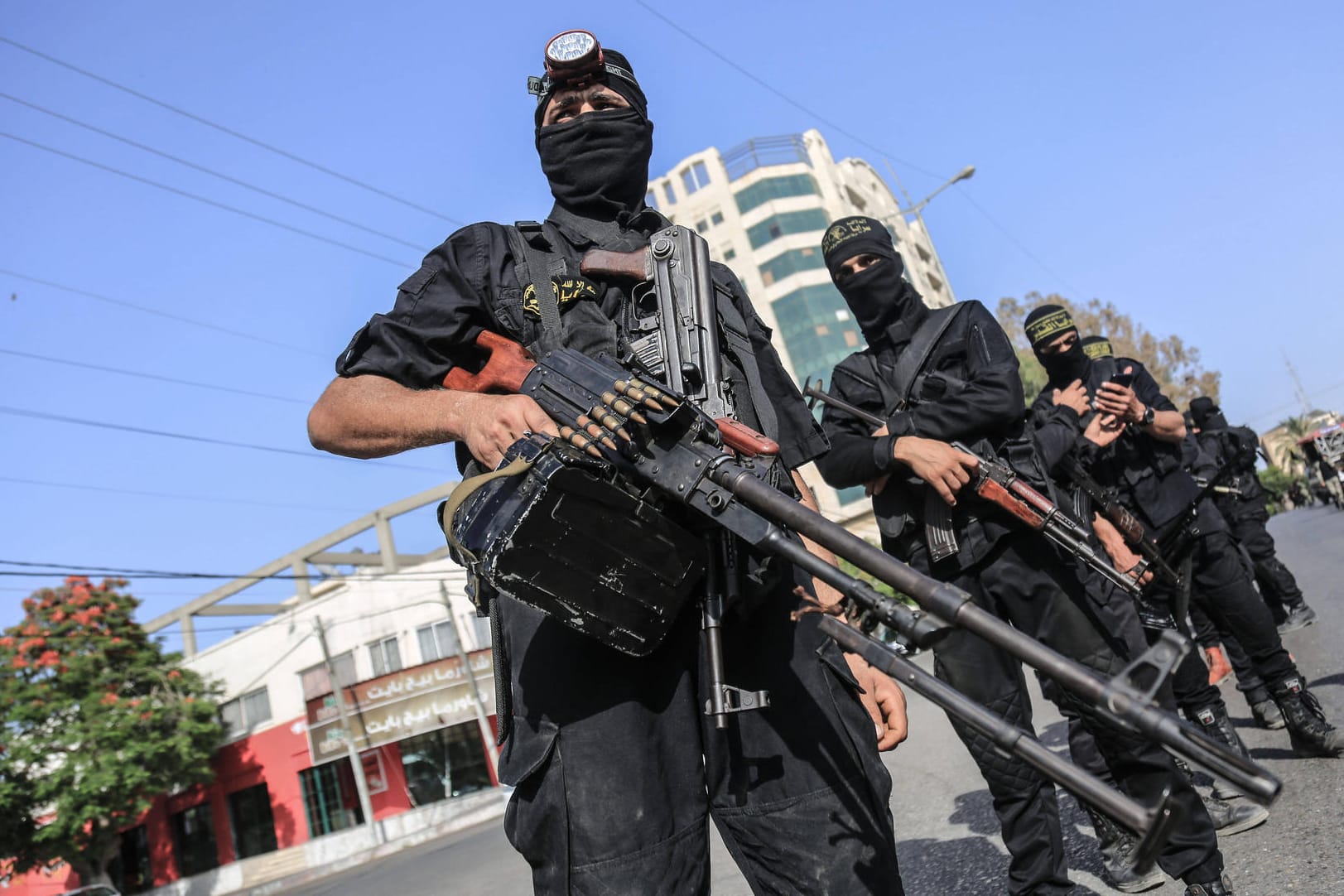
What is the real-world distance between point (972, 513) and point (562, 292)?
1728 millimetres

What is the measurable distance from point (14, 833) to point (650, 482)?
27.9 meters

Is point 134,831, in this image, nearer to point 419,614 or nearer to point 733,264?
point 419,614

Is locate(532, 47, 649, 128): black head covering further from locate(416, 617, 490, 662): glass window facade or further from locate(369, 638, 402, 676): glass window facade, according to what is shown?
locate(369, 638, 402, 676): glass window facade

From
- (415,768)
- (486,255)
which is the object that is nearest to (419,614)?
(415,768)

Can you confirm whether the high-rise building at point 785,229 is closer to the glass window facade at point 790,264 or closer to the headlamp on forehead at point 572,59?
the glass window facade at point 790,264

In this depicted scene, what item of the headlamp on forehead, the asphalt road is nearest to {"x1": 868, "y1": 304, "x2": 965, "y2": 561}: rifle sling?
the asphalt road

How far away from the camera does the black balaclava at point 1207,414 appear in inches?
301

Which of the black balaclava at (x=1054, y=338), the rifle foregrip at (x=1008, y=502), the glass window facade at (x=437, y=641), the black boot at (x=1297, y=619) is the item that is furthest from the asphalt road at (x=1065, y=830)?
the glass window facade at (x=437, y=641)

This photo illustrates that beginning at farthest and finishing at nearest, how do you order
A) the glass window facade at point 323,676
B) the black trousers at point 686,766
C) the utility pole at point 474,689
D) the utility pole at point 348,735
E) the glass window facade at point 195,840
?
the glass window facade at point 195,840
the glass window facade at point 323,676
the utility pole at point 474,689
the utility pole at point 348,735
the black trousers at point 686,766

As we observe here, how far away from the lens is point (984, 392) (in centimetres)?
327

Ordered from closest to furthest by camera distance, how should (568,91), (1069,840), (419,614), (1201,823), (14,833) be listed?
(568,91) < (1201,823) < (1069,840) < (14,833) < (419,614)

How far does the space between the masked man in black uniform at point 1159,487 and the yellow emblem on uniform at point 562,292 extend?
2596 mm

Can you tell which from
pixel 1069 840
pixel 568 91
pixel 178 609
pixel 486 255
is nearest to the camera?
pixel 486 255

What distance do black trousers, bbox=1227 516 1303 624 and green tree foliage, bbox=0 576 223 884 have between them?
25941 millimetres
